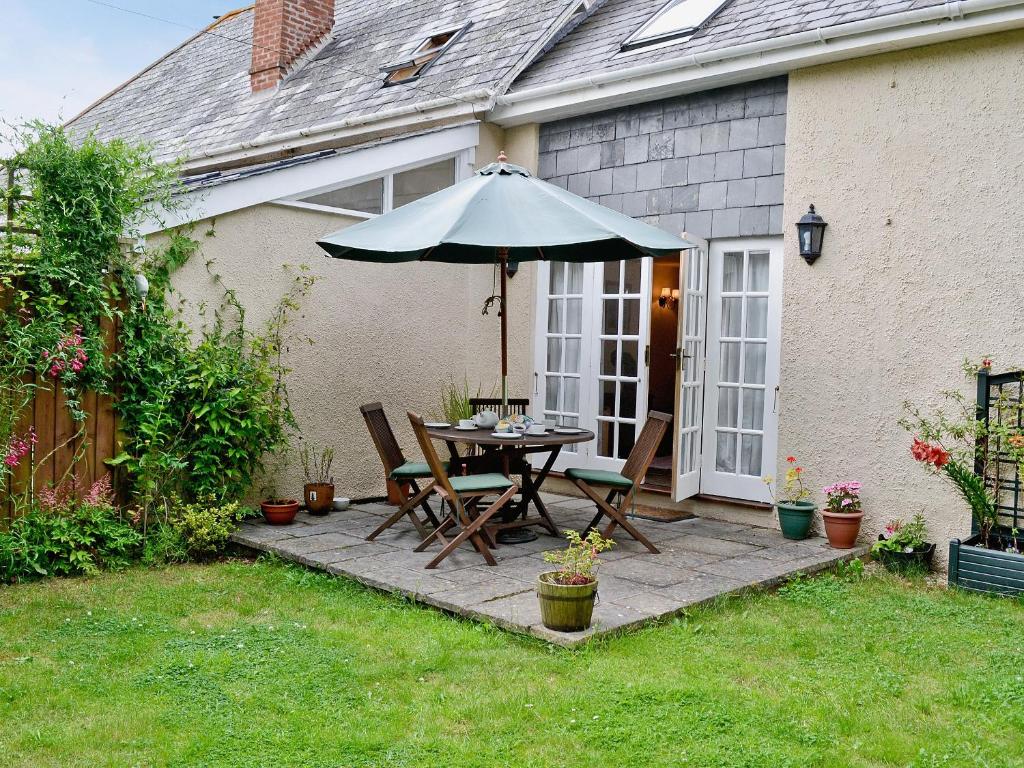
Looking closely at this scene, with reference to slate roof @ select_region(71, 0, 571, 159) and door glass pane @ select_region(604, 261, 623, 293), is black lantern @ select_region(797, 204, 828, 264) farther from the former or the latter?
slate roof @ select_region(71, 0, 571, 159)

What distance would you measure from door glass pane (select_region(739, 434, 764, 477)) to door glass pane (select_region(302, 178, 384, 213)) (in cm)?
368

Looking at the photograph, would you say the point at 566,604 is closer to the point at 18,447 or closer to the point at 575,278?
the point at 18,447

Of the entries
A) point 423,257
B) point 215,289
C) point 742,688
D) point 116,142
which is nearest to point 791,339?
point 423,257

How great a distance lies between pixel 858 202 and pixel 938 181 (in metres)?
0.55

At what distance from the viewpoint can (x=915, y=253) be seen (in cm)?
624

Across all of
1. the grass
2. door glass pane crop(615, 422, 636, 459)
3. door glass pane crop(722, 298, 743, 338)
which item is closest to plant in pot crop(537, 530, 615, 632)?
the grass

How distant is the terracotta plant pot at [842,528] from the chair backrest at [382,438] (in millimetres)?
2986

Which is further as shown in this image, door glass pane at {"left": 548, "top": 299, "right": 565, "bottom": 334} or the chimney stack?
the chimney stack

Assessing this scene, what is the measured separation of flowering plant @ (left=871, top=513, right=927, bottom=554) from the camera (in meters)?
6.04

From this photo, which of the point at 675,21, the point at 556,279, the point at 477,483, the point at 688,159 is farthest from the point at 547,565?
the point at 675,21

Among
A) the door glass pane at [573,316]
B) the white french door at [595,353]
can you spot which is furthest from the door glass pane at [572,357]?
the door glass pane at [573,316]

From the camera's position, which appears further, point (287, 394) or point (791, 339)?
point (287, 394)

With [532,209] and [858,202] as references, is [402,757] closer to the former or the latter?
[532,209]

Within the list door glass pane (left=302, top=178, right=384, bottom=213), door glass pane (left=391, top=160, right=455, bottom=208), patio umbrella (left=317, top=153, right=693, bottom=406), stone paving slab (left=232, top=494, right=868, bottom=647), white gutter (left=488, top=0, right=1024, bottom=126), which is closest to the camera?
stone paving slab (left=232, top=494, right=868, bottom=647)
